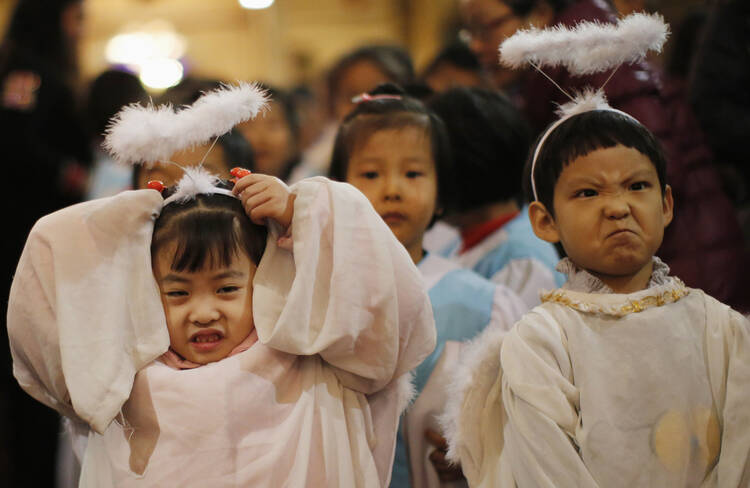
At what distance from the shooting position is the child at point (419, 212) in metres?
1.99

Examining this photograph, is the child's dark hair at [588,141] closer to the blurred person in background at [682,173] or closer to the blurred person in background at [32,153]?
the blurred person in background at [682,173]

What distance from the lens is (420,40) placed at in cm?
1009

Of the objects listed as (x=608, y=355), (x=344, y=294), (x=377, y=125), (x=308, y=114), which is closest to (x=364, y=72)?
(x=377, y=125)

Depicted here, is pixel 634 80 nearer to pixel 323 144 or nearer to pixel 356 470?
pixel 356 470

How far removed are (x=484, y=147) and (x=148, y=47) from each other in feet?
27.5

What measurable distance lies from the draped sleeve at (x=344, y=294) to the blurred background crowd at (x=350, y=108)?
21.6 inches

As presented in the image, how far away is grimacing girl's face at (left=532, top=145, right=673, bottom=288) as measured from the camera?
1.56m

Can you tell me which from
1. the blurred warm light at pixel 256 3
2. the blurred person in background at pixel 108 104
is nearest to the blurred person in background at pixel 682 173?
the blurred person in background at pixel 108 104

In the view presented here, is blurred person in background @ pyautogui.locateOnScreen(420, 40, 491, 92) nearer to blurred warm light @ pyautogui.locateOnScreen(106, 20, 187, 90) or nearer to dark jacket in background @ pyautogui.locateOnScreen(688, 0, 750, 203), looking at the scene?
dark jacket in background @ pyautogui.locateOnScreen(688, 0, 750, 203)

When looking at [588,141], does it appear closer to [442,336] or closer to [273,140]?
[442,336]

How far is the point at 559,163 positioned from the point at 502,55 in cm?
Answer: 27

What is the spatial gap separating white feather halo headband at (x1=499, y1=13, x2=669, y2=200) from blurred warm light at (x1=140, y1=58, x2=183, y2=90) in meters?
7.53

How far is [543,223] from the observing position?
1714 millimetres

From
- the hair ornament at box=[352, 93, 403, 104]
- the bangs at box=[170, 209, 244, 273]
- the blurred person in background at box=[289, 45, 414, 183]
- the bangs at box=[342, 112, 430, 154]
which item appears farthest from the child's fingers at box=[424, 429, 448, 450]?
the blurred person in background at box=[289, 45, 414, 183]
